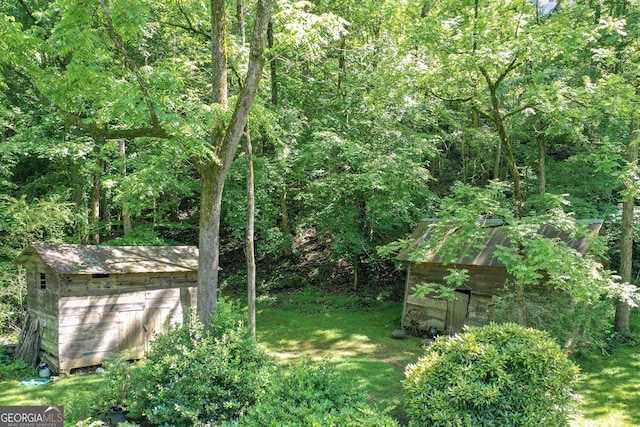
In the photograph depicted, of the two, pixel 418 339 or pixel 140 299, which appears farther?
pixel 418 339

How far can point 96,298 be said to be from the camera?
31.8 feet

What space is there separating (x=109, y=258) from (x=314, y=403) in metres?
7.60

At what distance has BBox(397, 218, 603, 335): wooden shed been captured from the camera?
10578 millimetres

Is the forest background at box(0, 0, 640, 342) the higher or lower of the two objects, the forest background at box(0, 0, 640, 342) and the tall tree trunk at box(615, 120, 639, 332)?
the higher

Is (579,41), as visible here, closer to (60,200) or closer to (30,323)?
(30,323)

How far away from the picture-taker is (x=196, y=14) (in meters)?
10.2

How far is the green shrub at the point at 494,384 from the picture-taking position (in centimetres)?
478

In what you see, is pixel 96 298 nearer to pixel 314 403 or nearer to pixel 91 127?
pixel 91 127

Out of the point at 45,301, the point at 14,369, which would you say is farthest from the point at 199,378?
the point at 14,369

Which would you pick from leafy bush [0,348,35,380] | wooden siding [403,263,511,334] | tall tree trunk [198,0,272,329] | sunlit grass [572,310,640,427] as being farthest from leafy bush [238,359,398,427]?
leafy bush [0,348,35,380]

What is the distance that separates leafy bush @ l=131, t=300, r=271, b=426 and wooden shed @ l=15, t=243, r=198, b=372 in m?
2.73

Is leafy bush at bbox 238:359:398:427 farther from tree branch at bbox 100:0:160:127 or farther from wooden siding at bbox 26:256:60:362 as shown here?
wooden siding at bbox 26:256:60:362

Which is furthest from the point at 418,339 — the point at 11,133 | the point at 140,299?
the point at 11,133

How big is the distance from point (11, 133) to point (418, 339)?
16690mm
